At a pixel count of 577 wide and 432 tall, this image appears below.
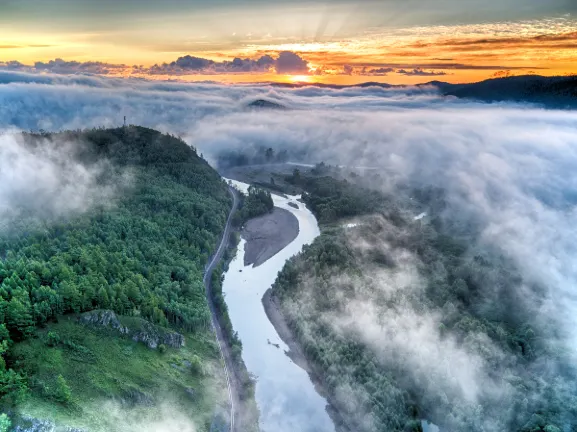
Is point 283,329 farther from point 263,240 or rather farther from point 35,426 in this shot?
point 35,426

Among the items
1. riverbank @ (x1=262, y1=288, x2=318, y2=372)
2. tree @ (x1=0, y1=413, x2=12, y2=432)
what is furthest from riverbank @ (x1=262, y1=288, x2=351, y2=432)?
tree @ (x1=0, y1=413, x2=12, y2=432)

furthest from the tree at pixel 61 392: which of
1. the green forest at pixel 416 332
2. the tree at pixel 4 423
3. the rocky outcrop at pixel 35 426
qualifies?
the green forest at pixel 416 332

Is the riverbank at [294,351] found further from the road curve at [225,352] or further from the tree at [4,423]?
the tree at [4,423]

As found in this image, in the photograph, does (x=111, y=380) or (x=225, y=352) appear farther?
(x=225, y=352)

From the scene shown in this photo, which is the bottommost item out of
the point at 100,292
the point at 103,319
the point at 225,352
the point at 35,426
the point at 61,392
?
the point at 225,352

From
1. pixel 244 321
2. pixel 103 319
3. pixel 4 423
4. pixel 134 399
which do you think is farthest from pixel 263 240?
pixel 4 423

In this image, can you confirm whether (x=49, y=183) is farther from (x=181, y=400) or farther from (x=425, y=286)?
(x=425, y=286)

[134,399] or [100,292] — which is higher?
[100,292]
